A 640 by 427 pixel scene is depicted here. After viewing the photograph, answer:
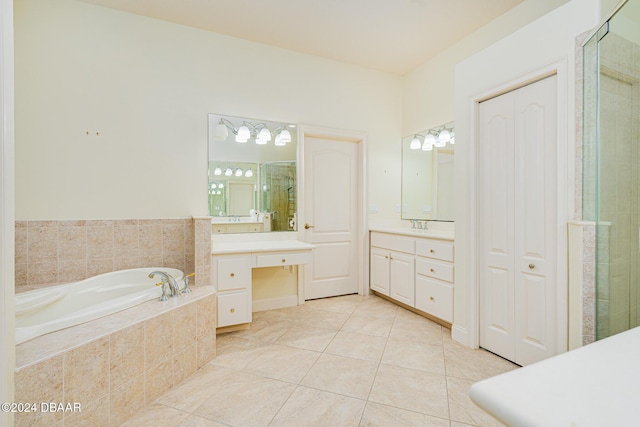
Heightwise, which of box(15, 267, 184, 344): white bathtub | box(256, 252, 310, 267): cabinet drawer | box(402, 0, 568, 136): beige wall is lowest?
box(15, 267, 184, 344): white bathtub

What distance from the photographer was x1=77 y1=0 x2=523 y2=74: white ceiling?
8.79 ft

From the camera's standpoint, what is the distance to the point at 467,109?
8.08 feet

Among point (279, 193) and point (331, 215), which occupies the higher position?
point (279, 193)

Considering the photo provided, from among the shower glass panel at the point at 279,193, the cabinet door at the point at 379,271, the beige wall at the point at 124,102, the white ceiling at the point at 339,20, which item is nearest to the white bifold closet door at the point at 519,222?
the white ceiling at the point at 339,20

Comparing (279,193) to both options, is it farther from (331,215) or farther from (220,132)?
(220,132)

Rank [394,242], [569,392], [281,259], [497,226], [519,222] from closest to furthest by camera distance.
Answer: [569,392]
[519,222]
[497,226]
[281,259]
[394,242]

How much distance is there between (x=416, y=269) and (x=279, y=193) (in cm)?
174

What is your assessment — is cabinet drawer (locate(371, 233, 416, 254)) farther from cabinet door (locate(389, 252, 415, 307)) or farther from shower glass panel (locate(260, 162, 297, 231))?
shower glass panel (locate(260, 162, 297, 231))

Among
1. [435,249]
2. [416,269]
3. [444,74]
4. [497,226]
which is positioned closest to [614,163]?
[497,226]

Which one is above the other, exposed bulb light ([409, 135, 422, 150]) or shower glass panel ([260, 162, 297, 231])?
exposed bulb light ([409, 135, 422, 150])

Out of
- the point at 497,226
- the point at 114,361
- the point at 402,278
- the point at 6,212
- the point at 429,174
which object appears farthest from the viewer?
the point at 429,174

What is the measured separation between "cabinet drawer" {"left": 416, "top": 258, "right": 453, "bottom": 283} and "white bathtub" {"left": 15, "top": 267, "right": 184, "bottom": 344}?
2260mm

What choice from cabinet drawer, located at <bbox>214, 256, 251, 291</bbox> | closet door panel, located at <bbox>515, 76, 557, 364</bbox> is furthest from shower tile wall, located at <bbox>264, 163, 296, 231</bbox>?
closet door panel, located at <bbox>515, 76, 557, 364</bbox>

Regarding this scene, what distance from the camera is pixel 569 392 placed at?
1.69 ft
